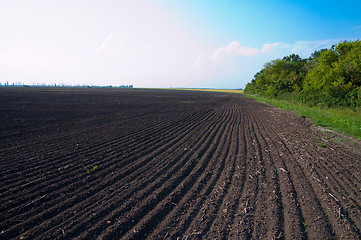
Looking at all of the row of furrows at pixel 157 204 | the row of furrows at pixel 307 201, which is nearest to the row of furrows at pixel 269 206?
the row of furrows at pixel 307 201

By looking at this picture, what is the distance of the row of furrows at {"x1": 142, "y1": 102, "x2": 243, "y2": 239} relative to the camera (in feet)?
9.89

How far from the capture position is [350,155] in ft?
21.3

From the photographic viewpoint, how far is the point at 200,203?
3.69 metres

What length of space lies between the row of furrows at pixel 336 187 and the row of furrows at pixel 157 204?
2.83 meters

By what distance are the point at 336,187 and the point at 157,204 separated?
4.38 m

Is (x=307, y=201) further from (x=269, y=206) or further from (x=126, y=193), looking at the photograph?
(x=126, y=193)

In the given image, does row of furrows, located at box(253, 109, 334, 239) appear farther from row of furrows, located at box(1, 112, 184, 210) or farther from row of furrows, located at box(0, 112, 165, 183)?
row of furrows, located at box(0, 112, 165, 183)

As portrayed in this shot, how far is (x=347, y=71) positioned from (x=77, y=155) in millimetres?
23160

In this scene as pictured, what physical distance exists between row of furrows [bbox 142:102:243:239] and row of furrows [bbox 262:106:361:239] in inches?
79.8

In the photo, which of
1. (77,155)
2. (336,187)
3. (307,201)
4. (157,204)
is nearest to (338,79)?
(336,187)

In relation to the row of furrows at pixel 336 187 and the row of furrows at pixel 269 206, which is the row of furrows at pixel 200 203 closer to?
the row of furrows at pixel 269 206

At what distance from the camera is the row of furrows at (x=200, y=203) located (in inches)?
119

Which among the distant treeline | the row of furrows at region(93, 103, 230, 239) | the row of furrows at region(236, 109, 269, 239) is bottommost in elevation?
the row of furrows at region(93, 103, 230, 239)

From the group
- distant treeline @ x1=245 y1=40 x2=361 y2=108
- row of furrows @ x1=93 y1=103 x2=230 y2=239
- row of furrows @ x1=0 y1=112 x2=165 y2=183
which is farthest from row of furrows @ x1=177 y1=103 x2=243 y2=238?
distant treeline @ x1=245 y1=40 x2=361 y2=108
